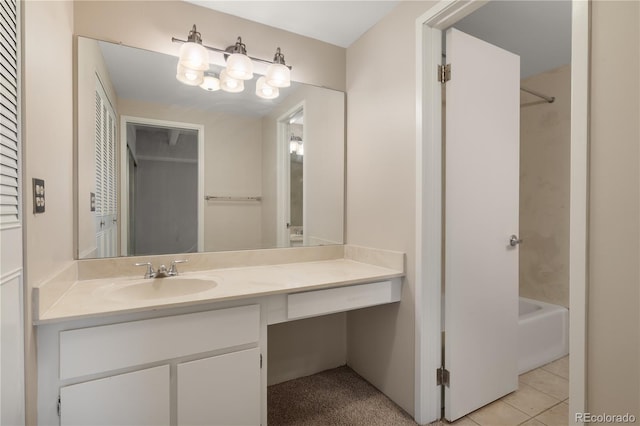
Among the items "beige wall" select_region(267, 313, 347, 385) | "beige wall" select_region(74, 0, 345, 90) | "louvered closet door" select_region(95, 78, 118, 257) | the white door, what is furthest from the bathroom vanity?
"beige wall" select_region(74, 0, 345, 90)

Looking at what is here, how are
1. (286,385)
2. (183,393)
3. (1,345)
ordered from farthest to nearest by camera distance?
(286,385) → (183,393) → (1,345)

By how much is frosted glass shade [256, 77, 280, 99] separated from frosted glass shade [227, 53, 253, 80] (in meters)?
0.14

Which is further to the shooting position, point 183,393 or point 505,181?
point 505,181

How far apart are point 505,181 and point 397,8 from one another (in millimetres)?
1164

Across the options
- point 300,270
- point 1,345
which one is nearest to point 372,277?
point 300,270

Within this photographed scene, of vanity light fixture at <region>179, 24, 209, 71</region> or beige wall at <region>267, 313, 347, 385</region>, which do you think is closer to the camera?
vanity light fixture at <region>179, 24, 209, 71</region>

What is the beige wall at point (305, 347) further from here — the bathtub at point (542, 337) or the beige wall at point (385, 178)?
the bathtub at point (542, 337)

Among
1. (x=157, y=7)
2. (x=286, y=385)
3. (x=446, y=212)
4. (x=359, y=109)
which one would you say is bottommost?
(x=286, y=385)

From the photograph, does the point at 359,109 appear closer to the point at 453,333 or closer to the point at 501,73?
the point at 501,73

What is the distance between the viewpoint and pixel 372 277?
1.59 meters

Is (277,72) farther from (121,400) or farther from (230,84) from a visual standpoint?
(121,400)

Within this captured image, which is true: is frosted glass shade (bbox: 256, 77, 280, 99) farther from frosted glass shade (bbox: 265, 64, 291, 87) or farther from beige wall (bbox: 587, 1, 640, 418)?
beige wall (bbox: 587, 1, 640, 418)

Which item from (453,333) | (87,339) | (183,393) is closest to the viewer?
(87,339)

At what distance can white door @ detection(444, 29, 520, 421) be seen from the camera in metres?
1.58
